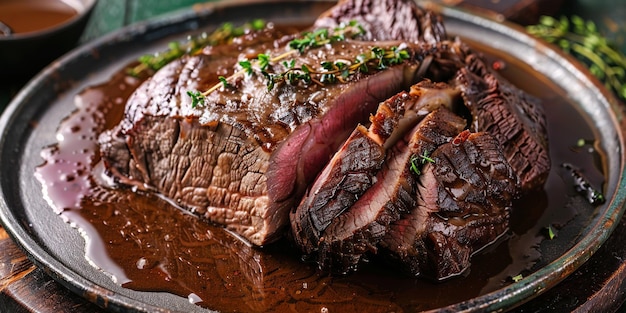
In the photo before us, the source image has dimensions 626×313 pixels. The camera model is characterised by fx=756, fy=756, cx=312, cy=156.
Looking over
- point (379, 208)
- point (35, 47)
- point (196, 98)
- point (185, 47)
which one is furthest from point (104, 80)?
point (379, 208)

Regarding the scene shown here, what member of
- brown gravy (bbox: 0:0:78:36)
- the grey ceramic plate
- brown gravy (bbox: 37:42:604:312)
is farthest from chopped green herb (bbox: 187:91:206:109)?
brown gravy (bbox: 0:0:78:36)

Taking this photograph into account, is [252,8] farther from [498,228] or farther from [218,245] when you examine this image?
[498,228]

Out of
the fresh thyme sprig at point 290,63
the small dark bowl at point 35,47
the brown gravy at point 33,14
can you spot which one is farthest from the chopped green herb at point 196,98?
the brown gravy at point 33,14

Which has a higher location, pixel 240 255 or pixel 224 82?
pixel 224 82

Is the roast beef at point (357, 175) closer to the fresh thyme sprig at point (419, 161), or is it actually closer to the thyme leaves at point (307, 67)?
the fresh thyme sprig at point (419, 161)

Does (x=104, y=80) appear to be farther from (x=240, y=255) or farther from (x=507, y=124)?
(x=507, y=124)

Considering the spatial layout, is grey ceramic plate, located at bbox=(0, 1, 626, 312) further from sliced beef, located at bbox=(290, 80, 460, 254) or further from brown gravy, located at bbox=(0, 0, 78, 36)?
brown gravy, located at bbox=(0, 0, 78, 36)

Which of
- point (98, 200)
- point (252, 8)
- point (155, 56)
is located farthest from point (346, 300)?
point (252, 8)

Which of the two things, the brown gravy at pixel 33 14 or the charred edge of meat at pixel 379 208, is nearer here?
the charred edge of meat at pixel 379 208
